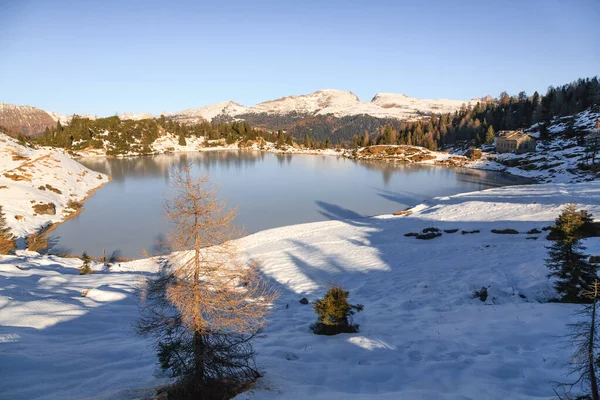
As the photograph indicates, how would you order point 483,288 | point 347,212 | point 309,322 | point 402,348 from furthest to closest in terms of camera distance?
point 347,212, point 483,288, point 309,322, point 402,348

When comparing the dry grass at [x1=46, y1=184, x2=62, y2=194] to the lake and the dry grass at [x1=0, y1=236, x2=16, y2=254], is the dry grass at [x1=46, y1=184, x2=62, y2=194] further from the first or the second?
the dry grass at [x1=0, y1=236, x2=16, y2=254]

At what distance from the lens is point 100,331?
10.7 metres

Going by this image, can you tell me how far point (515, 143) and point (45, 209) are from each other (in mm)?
118442

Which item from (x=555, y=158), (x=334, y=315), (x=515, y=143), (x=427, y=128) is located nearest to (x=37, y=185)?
(x=334, y=315)

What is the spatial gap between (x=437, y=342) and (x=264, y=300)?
5.49 m

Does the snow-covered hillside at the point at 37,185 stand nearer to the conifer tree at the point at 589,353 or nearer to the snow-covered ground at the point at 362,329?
the snow-covered ground at the point at 362,329

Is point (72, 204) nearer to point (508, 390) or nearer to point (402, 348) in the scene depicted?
point (402, 348)

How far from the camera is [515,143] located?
9825cm

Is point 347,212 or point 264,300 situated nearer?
point 264,300

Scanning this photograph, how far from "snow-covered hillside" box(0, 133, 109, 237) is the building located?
115516 mm

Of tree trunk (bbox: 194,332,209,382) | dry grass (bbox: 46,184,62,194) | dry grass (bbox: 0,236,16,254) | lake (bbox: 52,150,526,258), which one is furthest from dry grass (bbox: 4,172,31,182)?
tree trunk (bbox: 194,332,209,382)

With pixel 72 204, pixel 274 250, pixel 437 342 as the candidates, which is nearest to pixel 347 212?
pixel 274 250

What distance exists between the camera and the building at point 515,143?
9525 cm

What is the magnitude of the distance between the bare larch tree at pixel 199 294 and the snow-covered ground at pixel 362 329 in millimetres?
969
